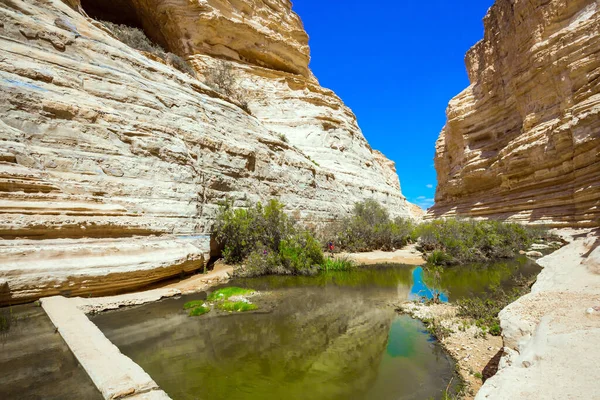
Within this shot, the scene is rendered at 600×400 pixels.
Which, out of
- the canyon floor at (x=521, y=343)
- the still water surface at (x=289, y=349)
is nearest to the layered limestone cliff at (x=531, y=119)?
the canyon floor at (x=521, y=343)

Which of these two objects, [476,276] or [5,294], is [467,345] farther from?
[5,294]

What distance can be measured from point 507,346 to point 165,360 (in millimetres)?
3996

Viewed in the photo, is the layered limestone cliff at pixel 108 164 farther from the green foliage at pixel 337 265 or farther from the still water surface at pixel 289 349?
the green foliage at pixel 337 265

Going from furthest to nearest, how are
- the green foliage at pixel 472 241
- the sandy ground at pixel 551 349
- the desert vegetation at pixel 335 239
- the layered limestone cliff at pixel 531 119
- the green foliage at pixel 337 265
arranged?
the layered limestone cliff at pixel 531 119 < the green foliage at pixel 472 241 < the green foliage at pixel 337 265 < the desert vegetation at pixel 335 239 < the sandy ground at pixel 551 349

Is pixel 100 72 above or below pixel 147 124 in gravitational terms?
above

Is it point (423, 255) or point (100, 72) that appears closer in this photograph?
point (100, 72)

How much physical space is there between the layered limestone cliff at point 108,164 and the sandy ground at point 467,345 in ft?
20.1

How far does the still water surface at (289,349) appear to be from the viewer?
3438 mm

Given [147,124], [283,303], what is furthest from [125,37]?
[283,303]

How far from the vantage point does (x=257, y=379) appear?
11.8 ft

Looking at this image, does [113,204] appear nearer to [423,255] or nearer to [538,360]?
[538,360]

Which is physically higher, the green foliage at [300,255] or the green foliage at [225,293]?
the green foliage at [300,255]

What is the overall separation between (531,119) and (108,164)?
24.1 m

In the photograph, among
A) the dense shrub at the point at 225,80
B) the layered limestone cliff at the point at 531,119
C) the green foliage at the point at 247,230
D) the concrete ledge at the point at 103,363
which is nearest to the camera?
the concrete ledge at the point at 103,363
